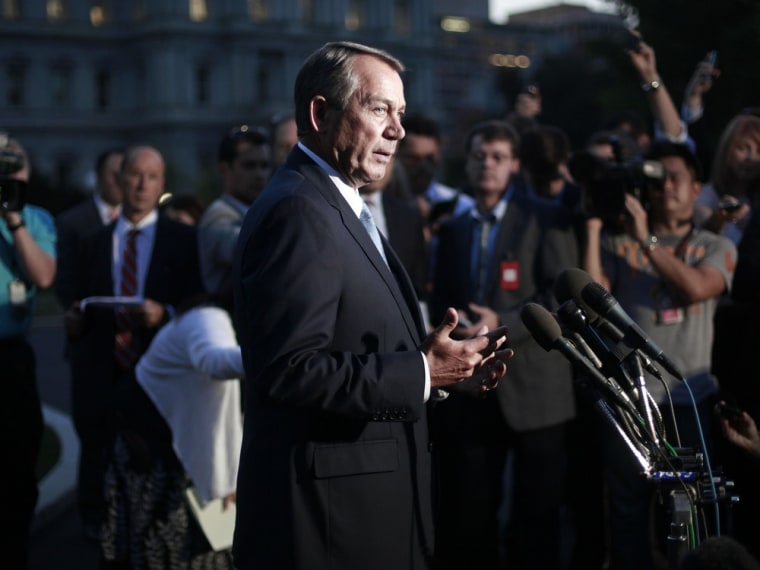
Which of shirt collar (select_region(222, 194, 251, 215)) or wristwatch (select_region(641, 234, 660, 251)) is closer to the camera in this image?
wristwatch (select_region(641, 234, 660, 251))

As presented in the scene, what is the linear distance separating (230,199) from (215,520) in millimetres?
1858

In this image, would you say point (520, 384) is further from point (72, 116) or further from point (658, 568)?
point (72, 116)

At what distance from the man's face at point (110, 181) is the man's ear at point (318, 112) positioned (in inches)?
224

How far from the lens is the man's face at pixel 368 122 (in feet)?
10.2

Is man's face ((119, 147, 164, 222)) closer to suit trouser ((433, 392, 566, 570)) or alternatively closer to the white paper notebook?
suit trouser ((433, 392, 566, 570))

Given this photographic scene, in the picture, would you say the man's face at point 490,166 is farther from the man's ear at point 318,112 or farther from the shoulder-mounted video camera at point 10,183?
the man's ear at point 318,112

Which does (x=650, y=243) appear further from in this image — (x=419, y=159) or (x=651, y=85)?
(x=419, y=159)

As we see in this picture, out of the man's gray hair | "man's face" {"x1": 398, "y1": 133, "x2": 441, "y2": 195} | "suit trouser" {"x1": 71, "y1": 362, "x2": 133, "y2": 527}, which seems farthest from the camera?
"man's face" {"x1": 398, "y1": 133, "x2": 441, "y2": 195}

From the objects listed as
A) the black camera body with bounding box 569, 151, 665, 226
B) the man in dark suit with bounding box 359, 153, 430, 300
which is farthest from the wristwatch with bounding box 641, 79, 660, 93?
the man in dark suit with bounding box 359, 153, 430, 300

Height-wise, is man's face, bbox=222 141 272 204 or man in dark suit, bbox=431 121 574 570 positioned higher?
man's face, bbox=222 141 272 204

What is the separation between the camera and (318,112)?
125 inches

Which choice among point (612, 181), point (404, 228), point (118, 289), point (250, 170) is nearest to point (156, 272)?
point (118, 289)

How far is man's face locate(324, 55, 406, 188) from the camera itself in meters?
3.12

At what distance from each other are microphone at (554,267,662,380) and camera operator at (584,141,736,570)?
5.93ft
